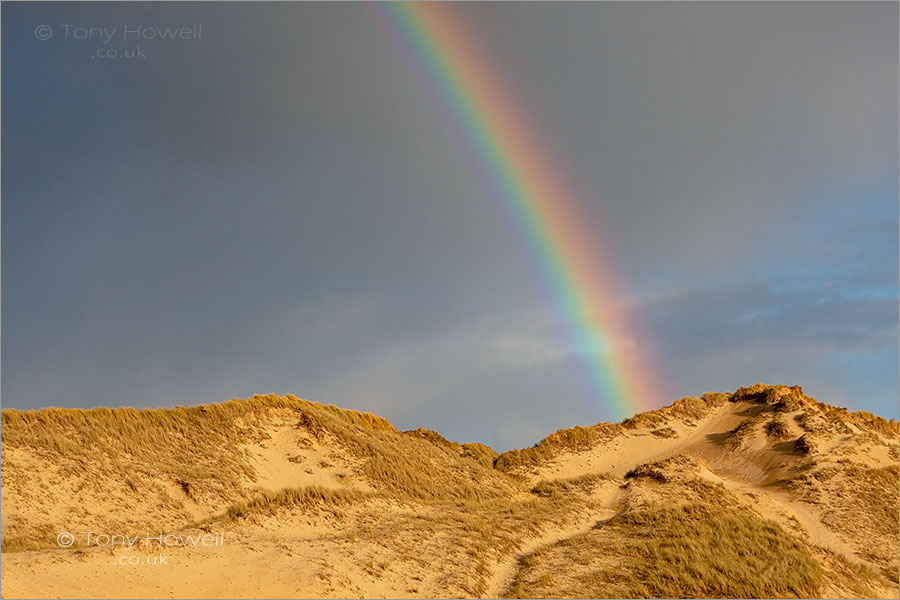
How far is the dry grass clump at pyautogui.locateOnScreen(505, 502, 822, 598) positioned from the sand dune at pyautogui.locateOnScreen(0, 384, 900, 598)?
0.09m

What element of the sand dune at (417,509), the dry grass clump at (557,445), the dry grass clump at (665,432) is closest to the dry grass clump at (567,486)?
the sand dune at (417,509)

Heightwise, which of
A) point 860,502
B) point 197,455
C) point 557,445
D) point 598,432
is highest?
point 598,432

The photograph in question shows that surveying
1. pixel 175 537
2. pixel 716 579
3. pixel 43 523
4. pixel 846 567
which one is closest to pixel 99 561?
pixel 175 537

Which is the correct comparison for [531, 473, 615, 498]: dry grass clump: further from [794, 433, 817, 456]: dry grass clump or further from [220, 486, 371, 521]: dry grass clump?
[794, 433, 817, 456]: dry grass clump

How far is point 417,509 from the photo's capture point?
3067 cm

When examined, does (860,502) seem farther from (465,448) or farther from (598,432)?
(465,448)

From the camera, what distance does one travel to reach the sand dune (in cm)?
1925

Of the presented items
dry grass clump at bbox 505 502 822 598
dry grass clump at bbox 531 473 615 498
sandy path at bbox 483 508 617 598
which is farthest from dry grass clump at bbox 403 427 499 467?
dry grass clump at bbox 505 502 822 598

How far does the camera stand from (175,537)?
66.4 feet

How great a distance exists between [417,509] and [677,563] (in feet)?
41.6

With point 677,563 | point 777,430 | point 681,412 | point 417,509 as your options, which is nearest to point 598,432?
point 681,412

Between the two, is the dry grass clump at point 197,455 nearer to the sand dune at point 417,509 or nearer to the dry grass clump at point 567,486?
the sand dune at point 417,509

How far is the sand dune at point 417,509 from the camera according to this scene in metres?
19.2

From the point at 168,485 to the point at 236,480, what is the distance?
9.69 feet
